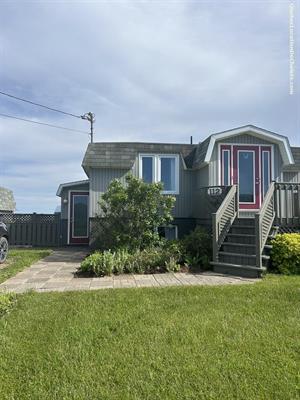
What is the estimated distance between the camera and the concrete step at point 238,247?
7.90 meters

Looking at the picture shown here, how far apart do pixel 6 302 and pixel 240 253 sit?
5350 millimetres

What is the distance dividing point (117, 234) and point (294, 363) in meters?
7.07

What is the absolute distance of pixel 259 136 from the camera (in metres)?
11.7

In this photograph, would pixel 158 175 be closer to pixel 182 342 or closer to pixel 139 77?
pixel 139 77

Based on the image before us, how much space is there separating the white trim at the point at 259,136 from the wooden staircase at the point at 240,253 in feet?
10.5

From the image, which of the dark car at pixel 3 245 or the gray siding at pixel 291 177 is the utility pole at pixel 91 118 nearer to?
the gray siding at pixel 291 177

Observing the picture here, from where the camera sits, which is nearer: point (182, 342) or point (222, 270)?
point (182, 342)

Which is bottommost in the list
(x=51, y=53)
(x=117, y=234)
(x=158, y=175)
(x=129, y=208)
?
(x=117, y=234)

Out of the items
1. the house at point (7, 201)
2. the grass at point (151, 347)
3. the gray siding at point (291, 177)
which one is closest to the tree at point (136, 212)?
the grass at point (151, 347)

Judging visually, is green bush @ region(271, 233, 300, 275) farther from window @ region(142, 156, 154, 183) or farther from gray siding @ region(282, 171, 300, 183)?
window @ region(142, 156, 154, 183)

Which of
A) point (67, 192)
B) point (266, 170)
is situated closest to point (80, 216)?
point (67, 192)

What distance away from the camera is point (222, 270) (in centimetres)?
783

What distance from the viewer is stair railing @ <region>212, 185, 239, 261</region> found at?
8195mm

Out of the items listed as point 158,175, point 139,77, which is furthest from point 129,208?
point 139,77
